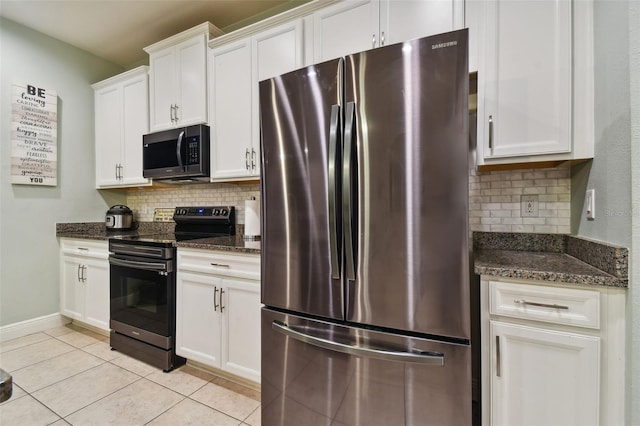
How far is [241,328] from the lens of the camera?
70.7 inches

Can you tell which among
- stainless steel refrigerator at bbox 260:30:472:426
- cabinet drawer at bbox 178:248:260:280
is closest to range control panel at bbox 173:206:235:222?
cabinet drawer at bbox 178:248:260:280

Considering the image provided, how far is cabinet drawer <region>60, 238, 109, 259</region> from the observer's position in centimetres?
254

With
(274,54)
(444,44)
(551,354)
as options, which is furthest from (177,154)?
(551,354)

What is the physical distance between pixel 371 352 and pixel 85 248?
2907mm

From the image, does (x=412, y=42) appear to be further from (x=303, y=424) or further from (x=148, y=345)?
(x=148, y=345)

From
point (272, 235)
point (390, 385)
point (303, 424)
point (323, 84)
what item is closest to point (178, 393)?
point (303, 424)

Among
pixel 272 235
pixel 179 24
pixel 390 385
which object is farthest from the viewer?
pixel 179 24

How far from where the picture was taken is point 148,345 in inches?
85.7

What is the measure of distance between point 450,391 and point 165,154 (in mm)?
2676

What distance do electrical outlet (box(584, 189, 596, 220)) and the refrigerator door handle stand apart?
43.0 inches

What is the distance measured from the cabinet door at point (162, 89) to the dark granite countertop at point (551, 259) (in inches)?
105

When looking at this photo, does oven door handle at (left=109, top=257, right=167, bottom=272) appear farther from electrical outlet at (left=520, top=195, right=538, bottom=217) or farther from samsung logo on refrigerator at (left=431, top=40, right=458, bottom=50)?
electrical outlet at (left=520, top=195, right=538, bottom=217)

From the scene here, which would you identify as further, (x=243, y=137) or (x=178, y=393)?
(x=243, y=137)

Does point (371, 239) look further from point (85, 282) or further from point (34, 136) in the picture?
point (34, 136)
